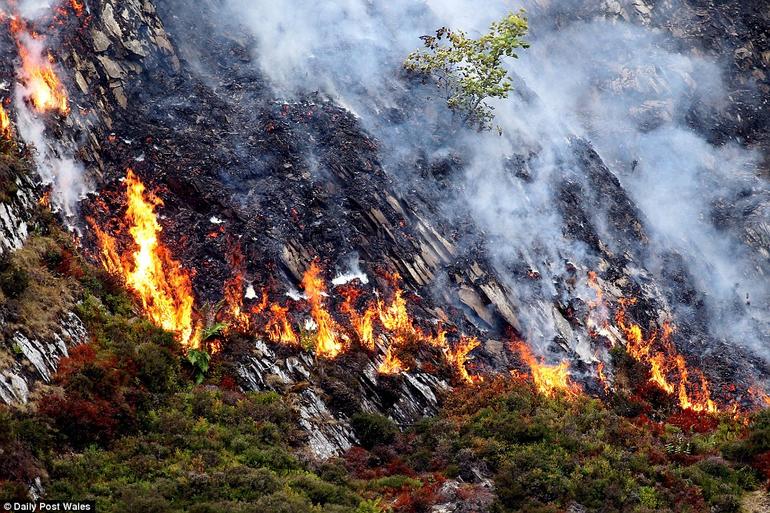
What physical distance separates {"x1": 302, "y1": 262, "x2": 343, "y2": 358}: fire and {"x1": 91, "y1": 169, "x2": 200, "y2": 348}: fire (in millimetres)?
4788

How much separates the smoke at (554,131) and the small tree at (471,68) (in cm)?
126

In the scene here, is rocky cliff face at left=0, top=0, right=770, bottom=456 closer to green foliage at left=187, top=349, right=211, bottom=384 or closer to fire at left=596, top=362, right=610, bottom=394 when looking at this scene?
fire at left=596, top=362, right=610, bottom=394

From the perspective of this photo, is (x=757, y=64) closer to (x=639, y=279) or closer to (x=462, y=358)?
(x=639, y=279)

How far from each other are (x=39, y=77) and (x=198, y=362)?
14.8 meters

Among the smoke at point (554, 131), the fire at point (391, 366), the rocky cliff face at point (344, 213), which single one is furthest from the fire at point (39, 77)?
the fire at point (391, 366)

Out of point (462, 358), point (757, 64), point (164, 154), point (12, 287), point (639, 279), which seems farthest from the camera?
point (757, 64)

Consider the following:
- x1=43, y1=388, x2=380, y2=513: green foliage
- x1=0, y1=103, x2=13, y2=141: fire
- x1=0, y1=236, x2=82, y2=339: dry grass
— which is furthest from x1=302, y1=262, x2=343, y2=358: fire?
x1=0, y1=103, x2=13, y2=141: fire

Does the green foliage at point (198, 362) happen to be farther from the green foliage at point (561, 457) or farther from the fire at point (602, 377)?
the fire at point (602, 377)

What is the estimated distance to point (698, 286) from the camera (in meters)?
40.0

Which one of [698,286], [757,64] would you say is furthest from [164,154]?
[757,64]

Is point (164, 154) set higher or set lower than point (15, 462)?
higher

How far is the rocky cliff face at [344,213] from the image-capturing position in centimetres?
2858

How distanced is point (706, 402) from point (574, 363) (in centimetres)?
620

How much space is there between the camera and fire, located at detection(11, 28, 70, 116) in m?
29.1
